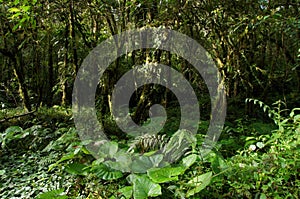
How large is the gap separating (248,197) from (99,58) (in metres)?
2.21

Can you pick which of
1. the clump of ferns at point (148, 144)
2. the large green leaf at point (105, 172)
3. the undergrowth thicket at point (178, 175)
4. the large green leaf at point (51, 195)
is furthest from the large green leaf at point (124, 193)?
the clump of ferns at point (148, 144)

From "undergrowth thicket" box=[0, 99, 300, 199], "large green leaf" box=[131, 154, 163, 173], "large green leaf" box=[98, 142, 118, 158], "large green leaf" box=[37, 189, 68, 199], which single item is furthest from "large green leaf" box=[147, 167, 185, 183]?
"large green leaf" box=[37, 189, 68, 199]

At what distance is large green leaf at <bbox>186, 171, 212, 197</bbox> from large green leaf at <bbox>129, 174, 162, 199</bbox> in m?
0.17

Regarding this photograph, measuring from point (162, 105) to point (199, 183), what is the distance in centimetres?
209

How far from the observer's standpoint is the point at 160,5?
288cm

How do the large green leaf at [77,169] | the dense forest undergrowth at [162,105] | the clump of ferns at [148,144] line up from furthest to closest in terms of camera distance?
the clump of ferns at [148,144]
the large green leaf at [77,169]
the dense forest undergrowth at [162,105]

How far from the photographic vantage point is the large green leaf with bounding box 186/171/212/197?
1.46 metres

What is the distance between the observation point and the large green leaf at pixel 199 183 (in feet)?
4.79

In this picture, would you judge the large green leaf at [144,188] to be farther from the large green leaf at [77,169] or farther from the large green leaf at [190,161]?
the large green leaf at [77,169]

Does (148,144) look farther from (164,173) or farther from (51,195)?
(51,195)

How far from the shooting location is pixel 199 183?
1.54 metres

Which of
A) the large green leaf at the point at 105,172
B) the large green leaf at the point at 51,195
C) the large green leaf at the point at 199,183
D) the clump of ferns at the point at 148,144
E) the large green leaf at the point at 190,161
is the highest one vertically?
the clump of ferns at the point at 148,144

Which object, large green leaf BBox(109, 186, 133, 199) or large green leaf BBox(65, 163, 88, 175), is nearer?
large green leaf BBox(109, 186, 133, 199)

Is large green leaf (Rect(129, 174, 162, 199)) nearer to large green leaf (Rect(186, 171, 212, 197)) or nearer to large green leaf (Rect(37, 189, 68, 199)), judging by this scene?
large green leaf (Rect(186, 171, 212, 197))
